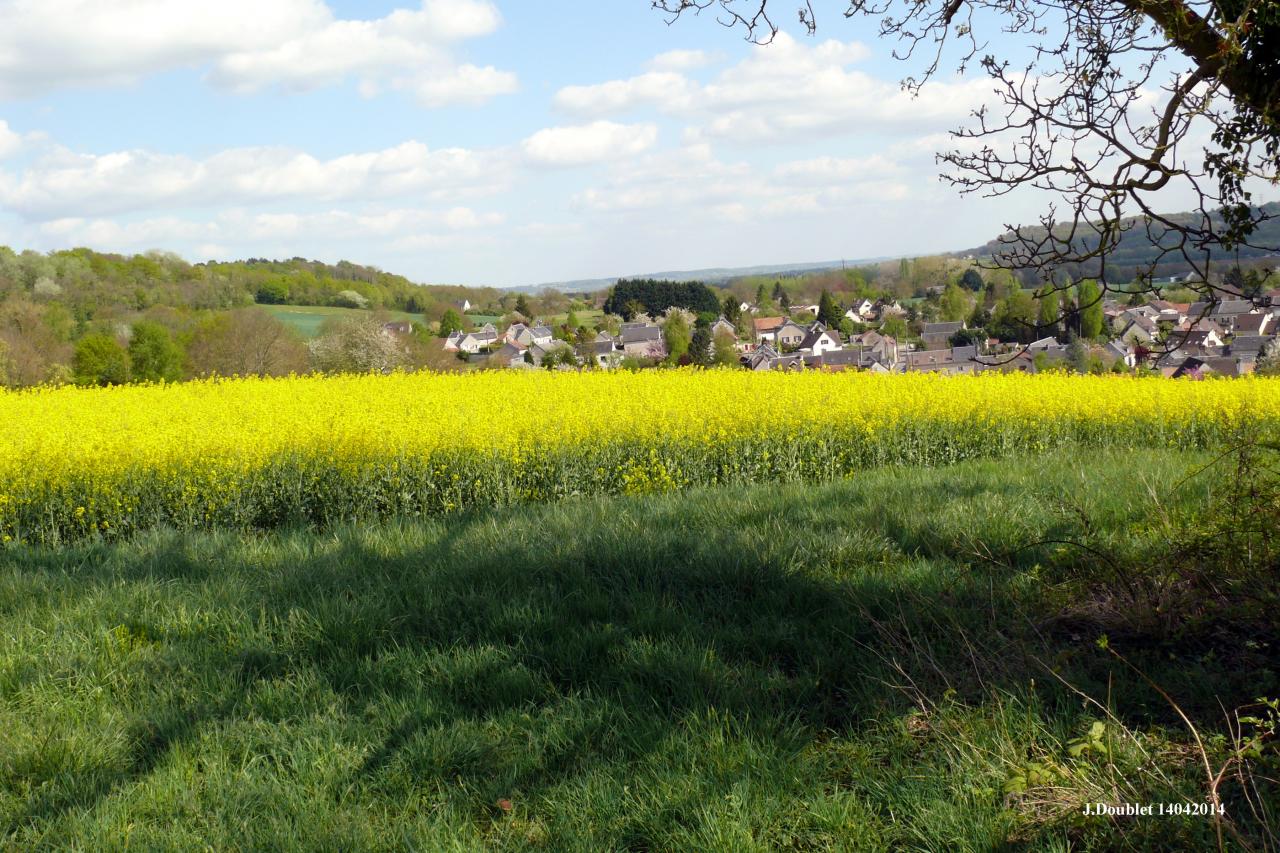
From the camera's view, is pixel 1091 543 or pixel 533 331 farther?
pixel 533 331

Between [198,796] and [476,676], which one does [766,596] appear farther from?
[198,796]

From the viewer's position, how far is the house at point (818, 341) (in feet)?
189

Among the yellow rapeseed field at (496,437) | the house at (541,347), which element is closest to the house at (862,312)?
the house at (541,347)

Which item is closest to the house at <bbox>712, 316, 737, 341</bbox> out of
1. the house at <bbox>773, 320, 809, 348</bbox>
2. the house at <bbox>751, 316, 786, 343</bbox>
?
the house at <bbox>751, 316, 786, 343</bbox>

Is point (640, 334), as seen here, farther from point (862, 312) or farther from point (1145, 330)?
point (1145, 330)

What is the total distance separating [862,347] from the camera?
41281mm

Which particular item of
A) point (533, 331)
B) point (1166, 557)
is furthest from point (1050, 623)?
point (533, 331)

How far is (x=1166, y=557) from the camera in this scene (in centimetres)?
425

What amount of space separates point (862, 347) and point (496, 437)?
34505 millimetres

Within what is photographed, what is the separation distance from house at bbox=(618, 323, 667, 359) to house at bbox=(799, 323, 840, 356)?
32.2 ft

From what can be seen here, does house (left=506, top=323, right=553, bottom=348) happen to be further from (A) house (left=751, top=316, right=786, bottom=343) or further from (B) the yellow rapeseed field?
(B) the yellow rapeseed field

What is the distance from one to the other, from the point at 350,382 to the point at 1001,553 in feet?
40.3

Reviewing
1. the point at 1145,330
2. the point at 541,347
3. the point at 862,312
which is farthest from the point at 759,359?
the point at 862,312

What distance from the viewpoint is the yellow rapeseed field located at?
26.8ft
